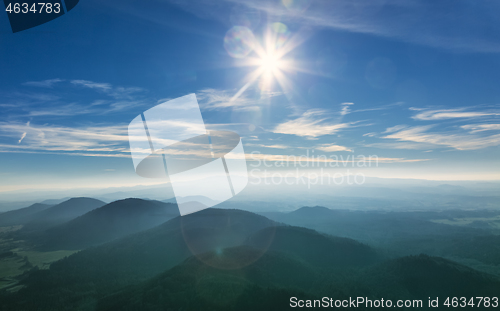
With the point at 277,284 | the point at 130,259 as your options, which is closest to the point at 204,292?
the point at 277,284

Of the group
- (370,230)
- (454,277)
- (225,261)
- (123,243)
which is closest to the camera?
(454,277)

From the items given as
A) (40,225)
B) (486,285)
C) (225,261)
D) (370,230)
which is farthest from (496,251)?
(40,225)

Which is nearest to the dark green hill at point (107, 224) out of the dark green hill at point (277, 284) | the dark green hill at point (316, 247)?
the dark green hill at point (316, 247)

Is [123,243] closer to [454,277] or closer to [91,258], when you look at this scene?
[91,258]

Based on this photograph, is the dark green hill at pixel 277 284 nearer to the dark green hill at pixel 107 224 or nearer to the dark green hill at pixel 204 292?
the dark green hill at pixel 204 292

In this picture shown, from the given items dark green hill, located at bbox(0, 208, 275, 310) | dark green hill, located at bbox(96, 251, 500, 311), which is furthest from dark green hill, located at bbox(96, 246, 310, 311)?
dark green hill, located at bbox(0, 208, 275, 310)

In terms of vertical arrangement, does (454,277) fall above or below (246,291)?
below

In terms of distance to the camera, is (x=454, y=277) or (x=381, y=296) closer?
(x=381, y=296)
